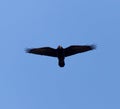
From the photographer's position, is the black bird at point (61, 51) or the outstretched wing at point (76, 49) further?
the outstretched wing at point (76, 49)

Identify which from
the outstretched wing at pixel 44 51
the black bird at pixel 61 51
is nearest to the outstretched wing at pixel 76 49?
the black bird at pixel 61 51

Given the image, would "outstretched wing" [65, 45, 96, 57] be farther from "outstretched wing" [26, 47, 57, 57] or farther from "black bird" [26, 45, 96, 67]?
"outstretched wing" [26, 47, 57, 57]

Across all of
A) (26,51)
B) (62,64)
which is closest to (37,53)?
(26,51)

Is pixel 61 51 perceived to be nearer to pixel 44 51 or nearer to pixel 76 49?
pixel 76 49

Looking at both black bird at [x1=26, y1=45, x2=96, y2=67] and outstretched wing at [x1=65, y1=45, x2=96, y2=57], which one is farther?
outstretched wing at [x1=65, y1=45, x2=96, y2=57]

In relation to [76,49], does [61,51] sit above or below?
below

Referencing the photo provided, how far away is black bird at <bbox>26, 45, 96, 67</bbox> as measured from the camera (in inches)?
1453

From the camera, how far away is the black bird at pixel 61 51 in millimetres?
36906

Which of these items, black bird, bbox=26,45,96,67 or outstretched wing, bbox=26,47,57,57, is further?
outstretched wing, bbox=26,47,57,57

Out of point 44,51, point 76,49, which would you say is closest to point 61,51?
point 76,49

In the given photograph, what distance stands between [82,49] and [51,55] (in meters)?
3.49

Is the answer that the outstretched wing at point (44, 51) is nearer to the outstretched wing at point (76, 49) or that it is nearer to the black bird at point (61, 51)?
the black bird at point (61, 51)

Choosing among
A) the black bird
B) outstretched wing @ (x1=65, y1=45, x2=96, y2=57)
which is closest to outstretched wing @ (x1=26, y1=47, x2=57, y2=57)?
the black bird

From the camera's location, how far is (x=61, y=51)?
3666 cm
